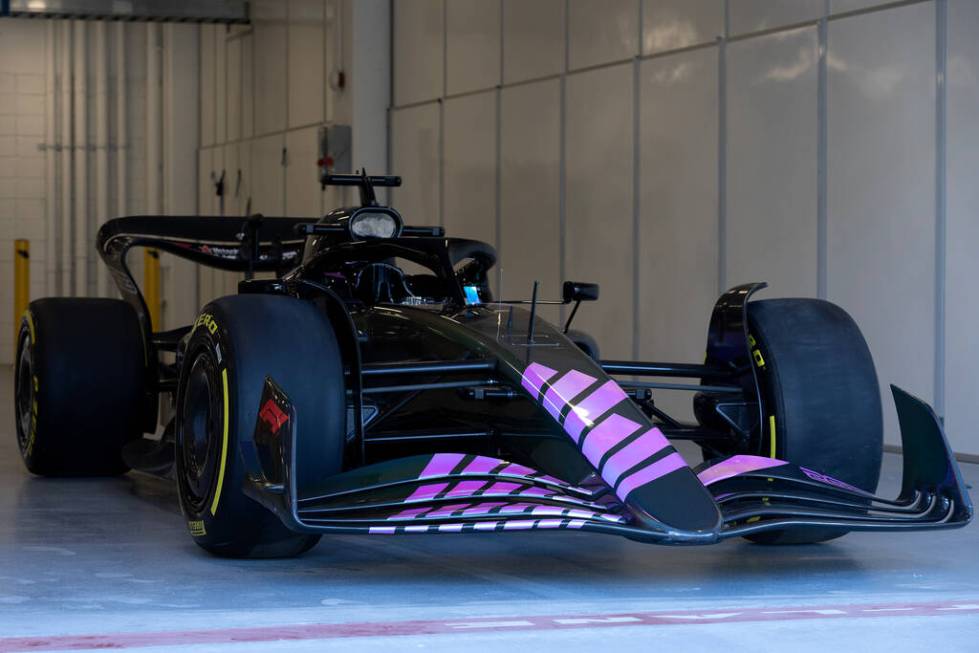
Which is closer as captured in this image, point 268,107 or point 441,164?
point 441,164

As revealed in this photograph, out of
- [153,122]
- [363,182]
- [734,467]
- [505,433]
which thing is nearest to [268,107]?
[153,122]

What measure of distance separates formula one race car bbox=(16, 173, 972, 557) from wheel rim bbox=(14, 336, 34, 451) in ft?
3.81

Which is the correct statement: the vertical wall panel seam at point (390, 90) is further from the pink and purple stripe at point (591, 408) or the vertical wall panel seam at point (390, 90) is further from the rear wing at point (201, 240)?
the pink and purple stripe at point (591, 408)

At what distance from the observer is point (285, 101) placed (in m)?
15.8

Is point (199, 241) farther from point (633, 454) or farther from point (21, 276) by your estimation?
point (21, 276)

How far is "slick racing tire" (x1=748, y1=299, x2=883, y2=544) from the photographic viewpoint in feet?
15.2

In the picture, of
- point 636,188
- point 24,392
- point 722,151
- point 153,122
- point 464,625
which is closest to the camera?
point 464,625

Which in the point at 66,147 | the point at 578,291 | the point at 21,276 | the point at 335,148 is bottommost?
the point at 578,291

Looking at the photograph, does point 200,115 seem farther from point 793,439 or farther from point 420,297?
point 793,439

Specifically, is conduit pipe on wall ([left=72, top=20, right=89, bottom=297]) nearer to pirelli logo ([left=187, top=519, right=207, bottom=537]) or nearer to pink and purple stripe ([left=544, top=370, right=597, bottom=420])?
pirelli logo ([left=187, top=519, right=207, bottom=537])

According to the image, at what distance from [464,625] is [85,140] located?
16.4 m

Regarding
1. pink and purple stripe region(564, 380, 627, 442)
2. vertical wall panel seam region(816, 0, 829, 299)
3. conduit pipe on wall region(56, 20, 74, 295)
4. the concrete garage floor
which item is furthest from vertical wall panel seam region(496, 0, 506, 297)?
conduit pipe on wall region(56, 20, 74, 295)

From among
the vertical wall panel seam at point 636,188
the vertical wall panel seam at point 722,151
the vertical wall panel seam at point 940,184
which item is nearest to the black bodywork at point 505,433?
the vertical wall panel seam at point 940,184

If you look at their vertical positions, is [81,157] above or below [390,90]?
below
